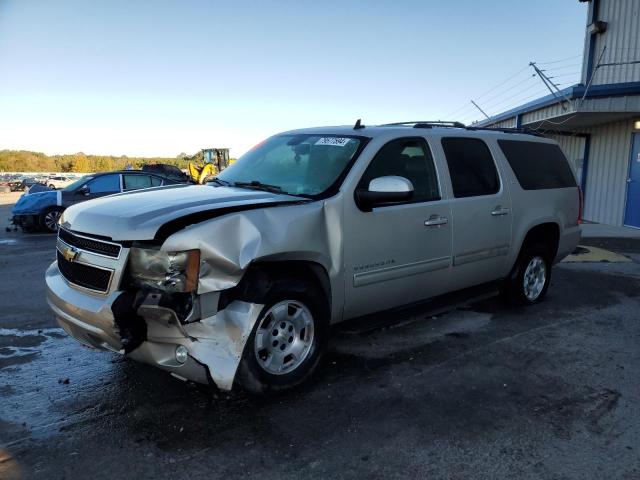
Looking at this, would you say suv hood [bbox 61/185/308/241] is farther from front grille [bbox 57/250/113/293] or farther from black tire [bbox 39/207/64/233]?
black tire [bbox 39/207/64/233]

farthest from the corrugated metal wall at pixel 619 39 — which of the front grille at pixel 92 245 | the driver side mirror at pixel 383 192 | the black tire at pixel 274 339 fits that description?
the front grille at pixel 92 245

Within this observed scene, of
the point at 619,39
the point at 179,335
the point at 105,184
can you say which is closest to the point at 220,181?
the point at 179,335

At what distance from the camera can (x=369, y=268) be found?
403 centimetres

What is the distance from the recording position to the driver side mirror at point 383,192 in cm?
386

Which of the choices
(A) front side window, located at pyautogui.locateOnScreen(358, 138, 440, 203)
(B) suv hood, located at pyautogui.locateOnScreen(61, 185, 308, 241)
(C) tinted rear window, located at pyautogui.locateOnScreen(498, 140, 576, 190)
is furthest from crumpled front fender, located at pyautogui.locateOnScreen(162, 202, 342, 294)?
(C) tinted rear window, located at pyautogui.locateOnScreen(498, 140, 576, 190)

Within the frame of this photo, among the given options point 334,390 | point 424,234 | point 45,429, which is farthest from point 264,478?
point 424,234

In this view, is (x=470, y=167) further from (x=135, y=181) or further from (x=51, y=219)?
(x=51, y=219)

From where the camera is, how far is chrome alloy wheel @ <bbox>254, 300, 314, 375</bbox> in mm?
3438

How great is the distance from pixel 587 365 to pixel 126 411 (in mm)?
3631

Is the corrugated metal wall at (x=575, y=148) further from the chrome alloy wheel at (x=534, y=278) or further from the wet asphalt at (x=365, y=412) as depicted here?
the wet asphalt at (x=365, y=412)

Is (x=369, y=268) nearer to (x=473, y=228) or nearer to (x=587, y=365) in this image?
(x=473, y=228)

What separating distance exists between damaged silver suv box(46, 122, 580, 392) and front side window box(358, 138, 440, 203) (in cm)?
1

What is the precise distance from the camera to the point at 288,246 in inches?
135

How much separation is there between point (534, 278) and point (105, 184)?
11238 mm
